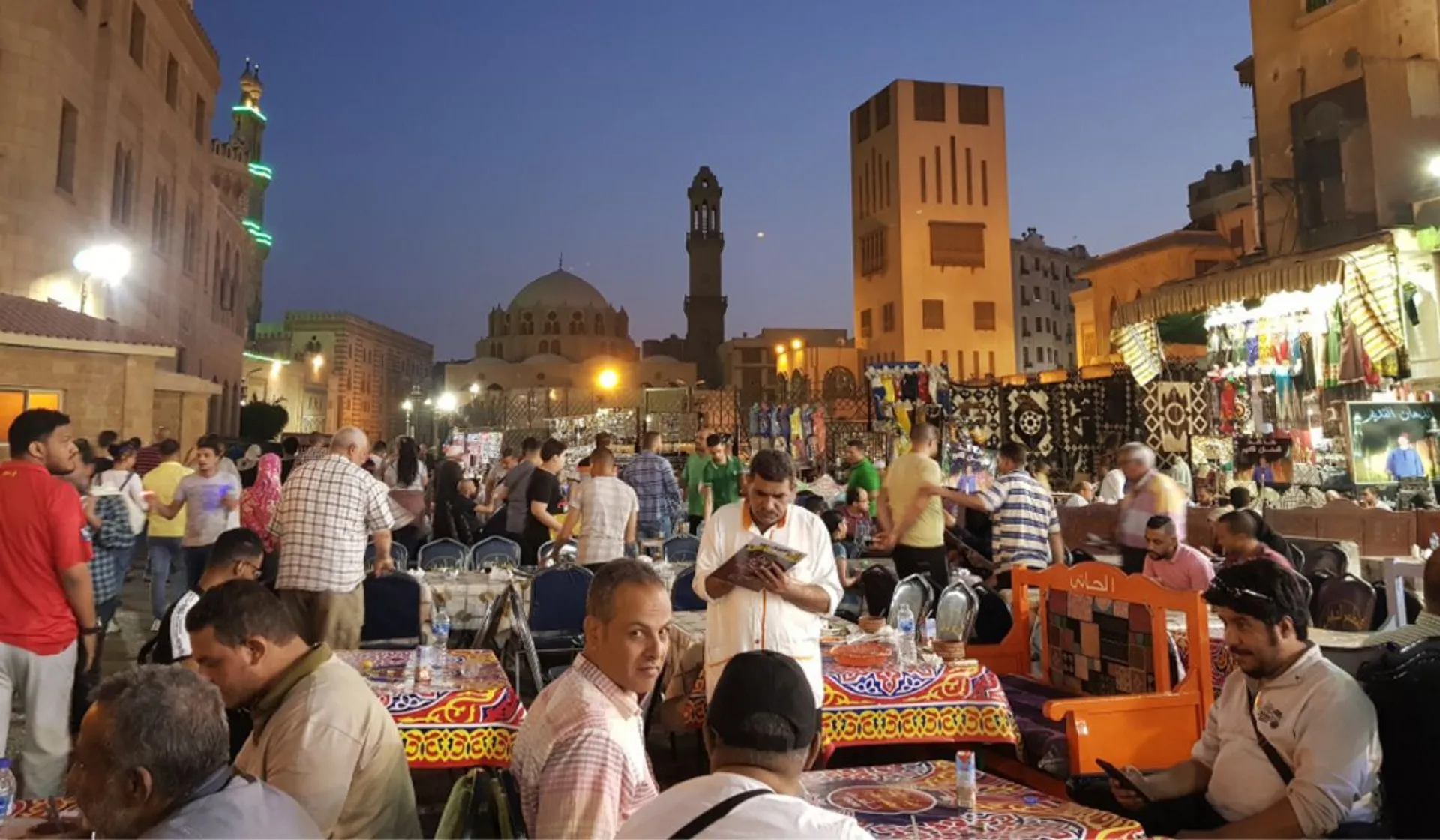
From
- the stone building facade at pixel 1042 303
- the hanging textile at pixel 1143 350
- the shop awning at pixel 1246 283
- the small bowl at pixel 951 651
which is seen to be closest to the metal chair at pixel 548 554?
the small bowl at pixel 951 651

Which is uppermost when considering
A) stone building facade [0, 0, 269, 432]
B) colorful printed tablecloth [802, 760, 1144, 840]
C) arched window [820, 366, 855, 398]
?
stone building facade [0, 0, 269, 432]

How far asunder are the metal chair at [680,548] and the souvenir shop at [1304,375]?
7602 millimetres

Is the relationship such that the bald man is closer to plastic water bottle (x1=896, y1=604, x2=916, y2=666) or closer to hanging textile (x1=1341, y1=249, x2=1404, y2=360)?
plastic water bottle (x1=896, y1=604, x2=916, y2=666)

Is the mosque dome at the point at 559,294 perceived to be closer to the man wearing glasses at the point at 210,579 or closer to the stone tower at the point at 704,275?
the stone tower at the point at 704,275

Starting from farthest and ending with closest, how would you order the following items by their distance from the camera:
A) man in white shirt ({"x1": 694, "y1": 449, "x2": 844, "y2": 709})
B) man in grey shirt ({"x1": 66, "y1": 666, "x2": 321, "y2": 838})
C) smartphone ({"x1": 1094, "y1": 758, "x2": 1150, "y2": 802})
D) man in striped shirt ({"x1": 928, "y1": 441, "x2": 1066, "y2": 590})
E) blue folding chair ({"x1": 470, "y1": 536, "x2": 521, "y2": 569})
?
blue folding chair ({"x1": 470, "y1": 536, "x2": 521, "y2": 569}), man in striped shirt ({"x1": 928, "y1": 441, "x2": 1066, "y2": 590}), man in white shirt ({"x1": 694, "y1": 449, "x2": 844, "y2": 709}), smartphone ({"x1": 1094, "y1": 758, "x2": 1150, "y2": 802}), man in grey shirt ({"x1": 66, "y1": 666, "x2": 321, "y2": 838})

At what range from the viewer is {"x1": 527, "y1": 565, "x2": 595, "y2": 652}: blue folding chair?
614cm

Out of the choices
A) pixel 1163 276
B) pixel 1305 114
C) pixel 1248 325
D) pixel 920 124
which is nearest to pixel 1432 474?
pixel 1248 325

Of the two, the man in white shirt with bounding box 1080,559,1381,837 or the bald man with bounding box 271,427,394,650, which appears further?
the bald man with bounding box 271,427,394,650

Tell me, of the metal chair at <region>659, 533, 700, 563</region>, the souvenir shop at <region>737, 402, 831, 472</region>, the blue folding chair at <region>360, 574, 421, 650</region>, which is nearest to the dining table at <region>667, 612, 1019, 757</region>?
the blue folding chair at <region>360, 574, 421, 650</region>

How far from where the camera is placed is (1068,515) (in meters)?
11.6

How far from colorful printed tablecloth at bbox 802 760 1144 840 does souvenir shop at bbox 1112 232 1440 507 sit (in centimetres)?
1019

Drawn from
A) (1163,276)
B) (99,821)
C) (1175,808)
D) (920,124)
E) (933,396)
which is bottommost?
(1175,808)

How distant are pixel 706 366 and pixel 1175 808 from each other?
58.3 meters

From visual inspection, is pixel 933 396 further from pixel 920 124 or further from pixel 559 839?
pixel 920 124
